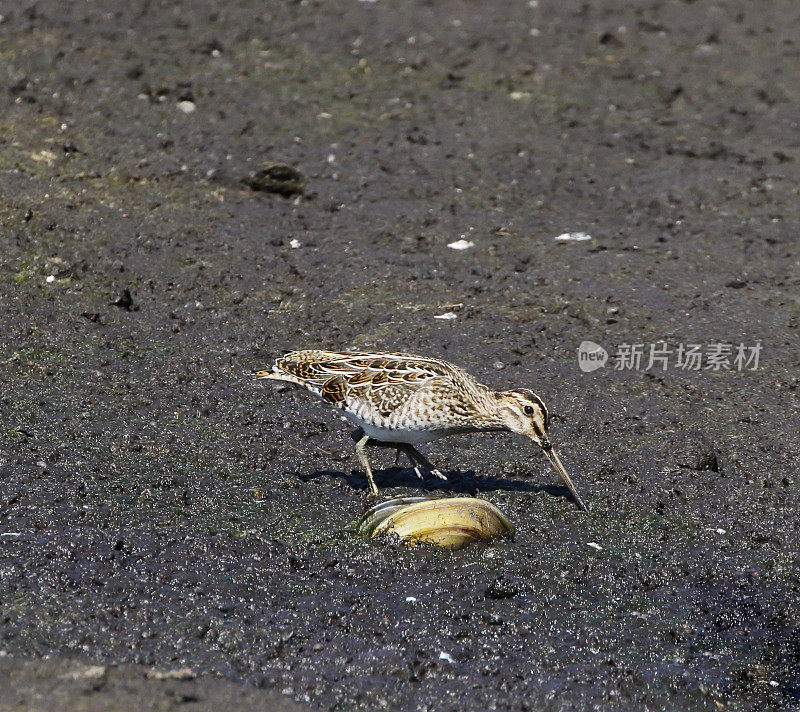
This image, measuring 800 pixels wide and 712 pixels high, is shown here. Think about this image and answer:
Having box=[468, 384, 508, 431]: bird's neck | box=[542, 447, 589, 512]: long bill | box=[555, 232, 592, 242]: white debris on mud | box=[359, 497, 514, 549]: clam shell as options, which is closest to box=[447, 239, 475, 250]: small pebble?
box=[555, 232, 592, 242]: white debris on mud

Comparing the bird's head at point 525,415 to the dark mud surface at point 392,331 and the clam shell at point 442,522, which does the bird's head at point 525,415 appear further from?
the clam shell at point 442,522

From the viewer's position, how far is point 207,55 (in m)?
14.7

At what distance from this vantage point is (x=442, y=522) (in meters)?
6.66

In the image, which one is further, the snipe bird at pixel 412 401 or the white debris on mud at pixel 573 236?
the white debris on mud at pixel 573 236

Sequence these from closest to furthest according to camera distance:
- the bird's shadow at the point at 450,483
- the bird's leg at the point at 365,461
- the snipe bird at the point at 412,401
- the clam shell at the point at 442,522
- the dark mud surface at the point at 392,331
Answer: the dark mud surface at the point at 392,331
the clam shell at the point at 442,522
the snipe bird at the point at 412,401
the bird's leg at the point at 365,461
the bird's shadow at the point at 450,483

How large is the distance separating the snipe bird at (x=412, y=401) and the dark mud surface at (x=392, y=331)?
46 cm

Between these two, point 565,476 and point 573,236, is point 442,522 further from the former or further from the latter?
point 573,236

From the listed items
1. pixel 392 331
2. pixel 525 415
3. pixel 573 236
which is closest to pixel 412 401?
pixel 525 415

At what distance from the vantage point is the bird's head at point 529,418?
7227 mm

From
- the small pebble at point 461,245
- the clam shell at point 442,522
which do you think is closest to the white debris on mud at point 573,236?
the small pebble at point 461,245

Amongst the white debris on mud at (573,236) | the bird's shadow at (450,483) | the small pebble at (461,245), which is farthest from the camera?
the white debris on mud at (573,236)

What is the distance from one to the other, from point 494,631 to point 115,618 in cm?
207

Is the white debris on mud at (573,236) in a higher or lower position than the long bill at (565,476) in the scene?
lower

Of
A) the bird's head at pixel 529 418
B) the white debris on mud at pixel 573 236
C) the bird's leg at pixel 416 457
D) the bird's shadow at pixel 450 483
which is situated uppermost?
the bird's head at pixel 529 418
